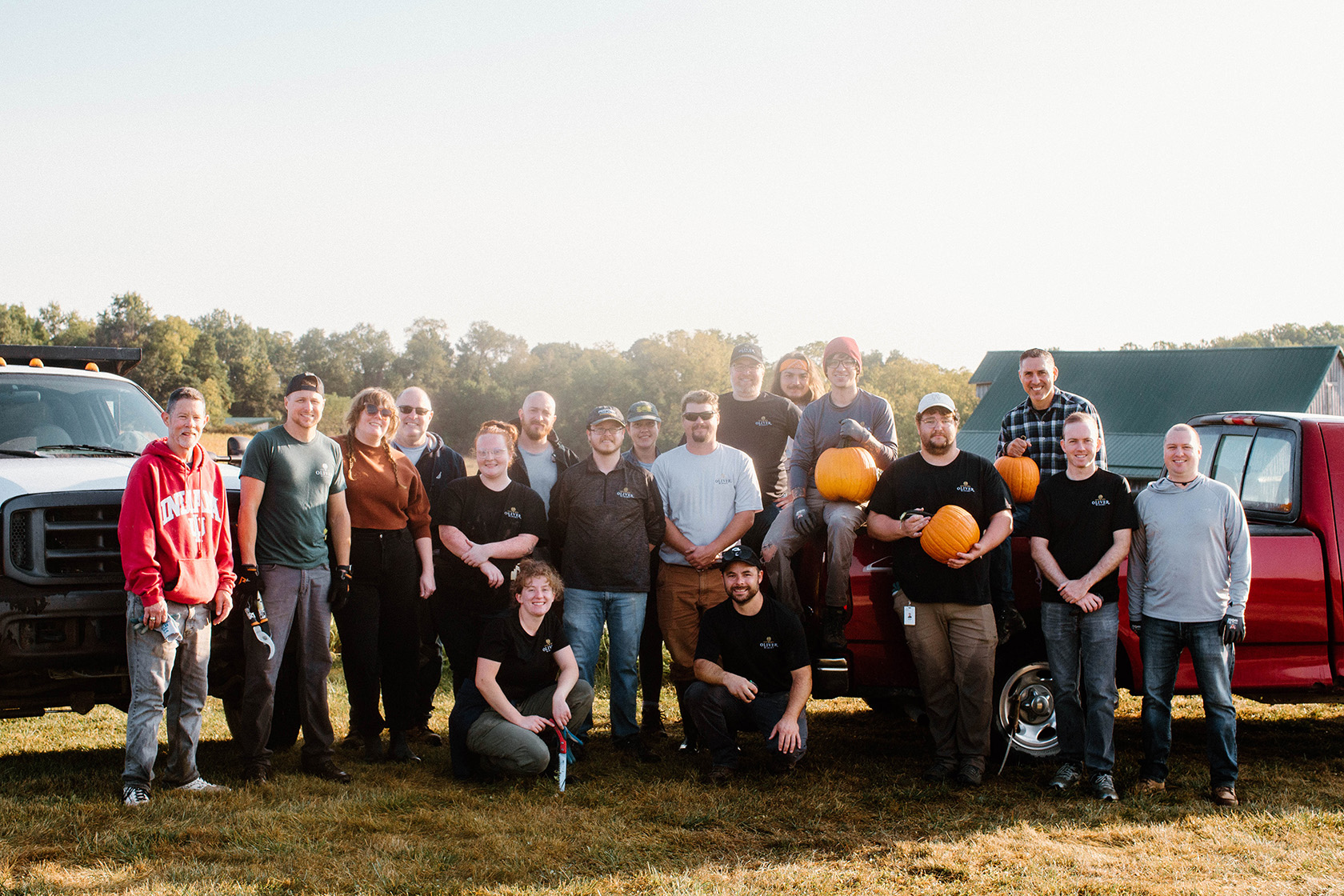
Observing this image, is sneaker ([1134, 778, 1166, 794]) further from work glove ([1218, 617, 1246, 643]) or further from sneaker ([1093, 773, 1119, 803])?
work glove ([1218, 617, 1246, 643])

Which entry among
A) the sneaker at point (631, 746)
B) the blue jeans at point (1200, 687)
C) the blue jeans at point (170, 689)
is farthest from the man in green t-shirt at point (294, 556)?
the blue jeans at point (1200, 687)

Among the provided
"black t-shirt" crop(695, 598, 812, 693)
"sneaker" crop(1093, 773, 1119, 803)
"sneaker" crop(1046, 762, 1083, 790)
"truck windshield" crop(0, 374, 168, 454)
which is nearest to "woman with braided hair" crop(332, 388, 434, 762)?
"truck windshield" crop(0, 374, 168, 454)

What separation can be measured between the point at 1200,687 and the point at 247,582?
5.05 m

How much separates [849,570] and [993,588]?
2.68 ft

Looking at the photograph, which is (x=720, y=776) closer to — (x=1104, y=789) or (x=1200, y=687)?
(x=1104, y=789)

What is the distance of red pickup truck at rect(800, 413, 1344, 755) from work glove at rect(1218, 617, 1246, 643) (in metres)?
0.50

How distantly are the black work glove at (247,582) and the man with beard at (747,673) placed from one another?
243 centimetres

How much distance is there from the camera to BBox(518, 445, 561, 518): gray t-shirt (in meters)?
6.59

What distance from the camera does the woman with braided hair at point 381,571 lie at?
19.0 ft

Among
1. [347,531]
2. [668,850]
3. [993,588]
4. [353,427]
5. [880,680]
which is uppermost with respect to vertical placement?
[353,427]

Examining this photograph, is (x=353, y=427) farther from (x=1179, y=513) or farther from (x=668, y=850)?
(x=1179, y=513)

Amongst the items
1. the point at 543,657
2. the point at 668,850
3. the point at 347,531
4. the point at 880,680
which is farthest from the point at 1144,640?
the point at 347,531

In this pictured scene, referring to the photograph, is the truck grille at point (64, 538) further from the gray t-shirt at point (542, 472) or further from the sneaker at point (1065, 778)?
the sneaker at point (1065, 778)

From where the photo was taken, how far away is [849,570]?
18.7 ft
